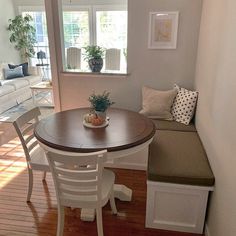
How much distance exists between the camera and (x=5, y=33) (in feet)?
21.6

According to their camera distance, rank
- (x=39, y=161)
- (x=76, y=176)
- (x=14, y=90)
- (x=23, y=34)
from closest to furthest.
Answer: (x=76, y=176) < (x=39, y=161) < (x=14, y=90) < (x=23, y=34)

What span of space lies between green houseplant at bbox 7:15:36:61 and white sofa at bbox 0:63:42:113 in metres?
1.23

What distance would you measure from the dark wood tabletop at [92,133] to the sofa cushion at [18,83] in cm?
342

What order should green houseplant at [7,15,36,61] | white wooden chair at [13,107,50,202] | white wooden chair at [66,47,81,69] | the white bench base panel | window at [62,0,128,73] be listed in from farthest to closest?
1. green houseplant at [7,15,36,61]
2. window at [62,0,128,73]
3. white wooden chair at [66,47,81,69]
4. white wooden chair at [13,107,50,202]
5. the white bench base panel

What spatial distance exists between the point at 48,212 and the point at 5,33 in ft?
19.7

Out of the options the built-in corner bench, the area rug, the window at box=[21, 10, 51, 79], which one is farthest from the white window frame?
the built-in corner bench

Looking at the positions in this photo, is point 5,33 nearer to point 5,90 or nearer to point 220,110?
point 5,90

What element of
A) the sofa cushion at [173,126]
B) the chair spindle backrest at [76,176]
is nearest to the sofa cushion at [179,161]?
the sofa cushion at [173,126]

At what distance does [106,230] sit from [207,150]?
3.55ft

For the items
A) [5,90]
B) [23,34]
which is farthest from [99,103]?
[23,34]

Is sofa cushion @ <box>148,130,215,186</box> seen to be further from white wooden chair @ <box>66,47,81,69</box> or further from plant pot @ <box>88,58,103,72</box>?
white wooden chair @ <box>66,47,81,69</box>

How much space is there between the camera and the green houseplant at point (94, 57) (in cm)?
304

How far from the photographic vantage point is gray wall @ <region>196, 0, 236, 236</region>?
145 centimetres

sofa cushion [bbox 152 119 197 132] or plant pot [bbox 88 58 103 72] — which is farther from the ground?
plant pot [bbox 88 58 103 72]
